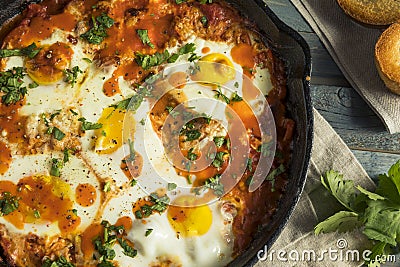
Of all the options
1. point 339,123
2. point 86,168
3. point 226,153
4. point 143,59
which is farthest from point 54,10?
point 339,123

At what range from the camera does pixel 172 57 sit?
4453 mm

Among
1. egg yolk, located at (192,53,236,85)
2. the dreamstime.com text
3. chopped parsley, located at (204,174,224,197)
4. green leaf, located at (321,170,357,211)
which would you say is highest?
egg yolk, located at (192,53,236,85)

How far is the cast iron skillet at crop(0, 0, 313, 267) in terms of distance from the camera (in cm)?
413

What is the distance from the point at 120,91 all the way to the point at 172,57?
0.46 meters

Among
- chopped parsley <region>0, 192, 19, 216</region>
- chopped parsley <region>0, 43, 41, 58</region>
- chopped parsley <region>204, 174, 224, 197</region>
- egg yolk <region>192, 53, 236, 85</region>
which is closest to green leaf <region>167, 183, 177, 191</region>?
chopped parsley <region>204, 174, 224, 197</region>

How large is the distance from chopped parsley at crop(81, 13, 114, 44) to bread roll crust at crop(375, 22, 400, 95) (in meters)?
2.03

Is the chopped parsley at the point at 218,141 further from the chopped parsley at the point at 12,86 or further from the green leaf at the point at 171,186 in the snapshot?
the chopped parsley at the point at 12,86

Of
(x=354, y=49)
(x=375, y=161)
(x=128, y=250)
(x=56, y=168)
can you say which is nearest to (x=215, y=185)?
(x=128, y=250)

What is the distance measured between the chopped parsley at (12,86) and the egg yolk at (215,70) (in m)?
1.27

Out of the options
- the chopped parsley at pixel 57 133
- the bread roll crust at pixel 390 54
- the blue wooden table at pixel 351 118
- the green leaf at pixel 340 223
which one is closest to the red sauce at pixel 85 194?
the chopped parsley at pixel 57 133

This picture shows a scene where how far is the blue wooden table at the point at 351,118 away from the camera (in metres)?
4.89

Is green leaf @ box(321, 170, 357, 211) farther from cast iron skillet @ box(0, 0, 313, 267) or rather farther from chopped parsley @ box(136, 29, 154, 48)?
chopped parsley @ box(136, 29, 154, 48)

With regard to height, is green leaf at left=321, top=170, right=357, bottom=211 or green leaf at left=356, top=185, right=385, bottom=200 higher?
green leaf at left=356, top=185, right=385, bottom=200

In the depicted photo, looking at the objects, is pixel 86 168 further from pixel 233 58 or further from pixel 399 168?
pixel 399 168
